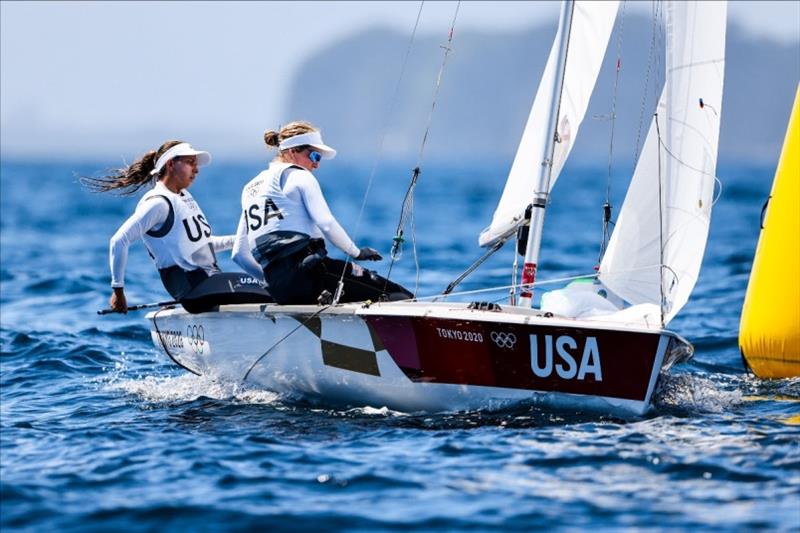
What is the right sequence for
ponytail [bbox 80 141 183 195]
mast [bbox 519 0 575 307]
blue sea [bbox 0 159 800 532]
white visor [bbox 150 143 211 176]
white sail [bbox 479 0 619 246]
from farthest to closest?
ponytail [bbox 80 141 183 195] < white visor [bbox 150 143 211 176] < white sail [bbox 479 0 619 246] < mast [bbox 519 0 575 307] < blue sea [bbox 0 159 800 532]

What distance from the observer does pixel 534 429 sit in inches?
281

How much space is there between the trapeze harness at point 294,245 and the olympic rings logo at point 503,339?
1.15 meters

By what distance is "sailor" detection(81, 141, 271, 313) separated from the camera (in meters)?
8.27

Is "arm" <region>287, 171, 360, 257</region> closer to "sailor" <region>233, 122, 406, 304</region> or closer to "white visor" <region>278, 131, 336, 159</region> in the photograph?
"sailor" <region>233, 122, 406, 304</region>

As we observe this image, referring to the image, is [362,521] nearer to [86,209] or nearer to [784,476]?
[784,476]

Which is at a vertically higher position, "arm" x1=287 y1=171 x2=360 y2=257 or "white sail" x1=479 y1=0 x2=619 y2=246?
"white sail" x1=479 y1=0 x2=619 y2=246

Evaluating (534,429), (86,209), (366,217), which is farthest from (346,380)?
(86,209)

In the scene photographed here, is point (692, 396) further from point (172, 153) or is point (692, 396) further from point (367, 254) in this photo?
point (172, 153)

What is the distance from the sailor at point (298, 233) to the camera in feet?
26.2

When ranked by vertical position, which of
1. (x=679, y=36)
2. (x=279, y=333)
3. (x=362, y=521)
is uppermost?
(x=679, y=36)

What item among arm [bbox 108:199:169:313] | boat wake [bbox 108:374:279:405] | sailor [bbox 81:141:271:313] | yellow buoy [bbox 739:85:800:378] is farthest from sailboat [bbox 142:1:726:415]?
yellow buoy [bbox 739:85:800:378]

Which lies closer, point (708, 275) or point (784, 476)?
point (784, 476)

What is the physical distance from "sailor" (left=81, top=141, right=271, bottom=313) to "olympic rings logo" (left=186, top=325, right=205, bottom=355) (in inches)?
7.3

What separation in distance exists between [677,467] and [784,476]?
0.52 meters
